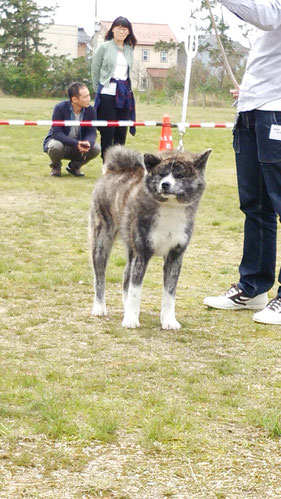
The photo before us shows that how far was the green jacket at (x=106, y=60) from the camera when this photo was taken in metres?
10.4

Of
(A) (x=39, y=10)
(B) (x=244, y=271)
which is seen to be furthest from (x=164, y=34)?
(B) (x=244, y=271)

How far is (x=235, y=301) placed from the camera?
5312 mm

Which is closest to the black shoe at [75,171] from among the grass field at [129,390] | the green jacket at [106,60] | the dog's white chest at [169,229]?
the green jacket at [106,60]

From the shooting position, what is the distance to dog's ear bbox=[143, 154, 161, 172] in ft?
14.7

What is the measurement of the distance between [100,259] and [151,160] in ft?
2.95

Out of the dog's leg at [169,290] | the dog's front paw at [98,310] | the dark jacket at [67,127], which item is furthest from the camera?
the dark jacket at [67,127]

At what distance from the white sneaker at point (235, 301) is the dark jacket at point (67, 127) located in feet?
19.6

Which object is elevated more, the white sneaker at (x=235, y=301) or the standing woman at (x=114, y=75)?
the standing woman at (x=114, y=75)

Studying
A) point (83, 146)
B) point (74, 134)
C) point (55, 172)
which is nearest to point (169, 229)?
point (83, 146)

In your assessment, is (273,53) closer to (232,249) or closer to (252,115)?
(252,115)

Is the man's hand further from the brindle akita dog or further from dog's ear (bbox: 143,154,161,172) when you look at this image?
dog's ear (bbox: 143,154,161,172)

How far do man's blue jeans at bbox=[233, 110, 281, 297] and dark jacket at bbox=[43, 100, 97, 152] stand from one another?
5.97 meters

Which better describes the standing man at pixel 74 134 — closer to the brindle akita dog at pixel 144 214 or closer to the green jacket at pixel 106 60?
the green jacket at pixel 106 60

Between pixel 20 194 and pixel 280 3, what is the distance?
6.08 metres
